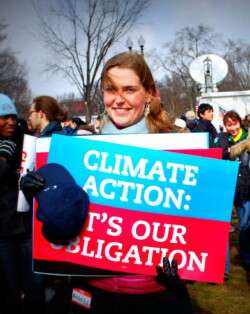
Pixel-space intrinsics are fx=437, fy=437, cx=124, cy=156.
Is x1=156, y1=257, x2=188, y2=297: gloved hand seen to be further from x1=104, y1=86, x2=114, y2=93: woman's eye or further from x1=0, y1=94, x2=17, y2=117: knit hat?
x1=0, y1=94, x2=17, y2=117: knit hat

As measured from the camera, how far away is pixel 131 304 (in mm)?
1628

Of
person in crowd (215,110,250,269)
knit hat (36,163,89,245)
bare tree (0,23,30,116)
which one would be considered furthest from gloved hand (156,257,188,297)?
bare tree (0,23,30,116)

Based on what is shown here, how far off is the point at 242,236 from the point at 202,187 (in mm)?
4077

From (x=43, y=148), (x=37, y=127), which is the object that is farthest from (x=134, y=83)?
(x=37, y=127)

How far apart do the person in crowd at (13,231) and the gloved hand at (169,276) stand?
201 cm

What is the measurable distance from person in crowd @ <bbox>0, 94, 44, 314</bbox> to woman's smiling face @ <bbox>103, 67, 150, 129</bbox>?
1714 mm

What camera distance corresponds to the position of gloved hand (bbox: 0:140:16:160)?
336cm

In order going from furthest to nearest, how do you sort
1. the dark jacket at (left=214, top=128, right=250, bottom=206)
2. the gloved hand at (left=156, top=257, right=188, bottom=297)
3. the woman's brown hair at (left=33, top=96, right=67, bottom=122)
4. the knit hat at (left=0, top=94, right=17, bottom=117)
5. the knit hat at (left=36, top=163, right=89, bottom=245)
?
1. the dark jacket at (left=214, top=128, right=250, bottom=206)
2. the woman's brown hair at (left=33, top=96, right=67, bottom=122)
3. the knit hat at (left=0, top=94, right=17, bottom=117)
4. the gloved hand at (left=156, top=257, right=188, bottom=297)
5. the knit hat at (left=36, top=163, right=89, bottom=245)

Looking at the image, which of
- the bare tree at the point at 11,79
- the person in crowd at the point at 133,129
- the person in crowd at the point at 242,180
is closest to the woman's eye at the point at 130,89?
the person in crowd at the point at 133,129

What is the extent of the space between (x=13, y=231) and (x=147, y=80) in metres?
2.09

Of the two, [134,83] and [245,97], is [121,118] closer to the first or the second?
[134,83]

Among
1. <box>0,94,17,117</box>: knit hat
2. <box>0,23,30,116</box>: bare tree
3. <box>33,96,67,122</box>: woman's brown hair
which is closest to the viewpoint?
<box>0,94,17,117</box>: knit hat

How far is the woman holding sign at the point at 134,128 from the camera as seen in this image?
5.27 ft

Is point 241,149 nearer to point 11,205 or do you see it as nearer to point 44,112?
point 44,112
